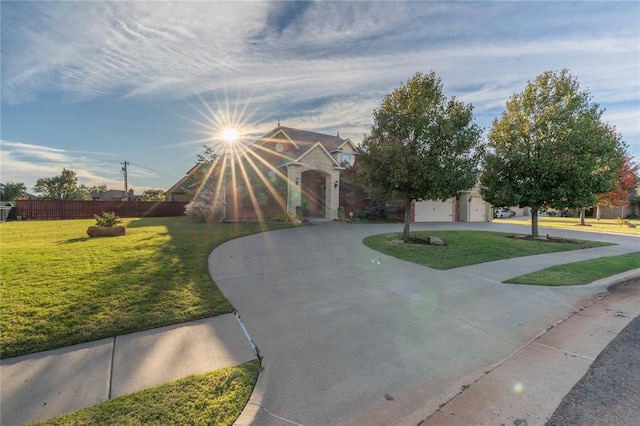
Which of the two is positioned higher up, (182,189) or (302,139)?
(302,139)

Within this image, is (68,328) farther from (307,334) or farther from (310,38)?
(310,38)

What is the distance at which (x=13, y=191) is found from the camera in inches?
1556

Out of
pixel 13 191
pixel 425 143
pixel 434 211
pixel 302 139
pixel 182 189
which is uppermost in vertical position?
pixel 302 139

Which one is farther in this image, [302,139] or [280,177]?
[302,139]

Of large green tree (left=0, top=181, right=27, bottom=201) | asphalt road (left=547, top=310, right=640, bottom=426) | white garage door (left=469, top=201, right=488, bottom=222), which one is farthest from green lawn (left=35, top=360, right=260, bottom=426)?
large green tree (left=0, top=181, right=27, bottom=201)

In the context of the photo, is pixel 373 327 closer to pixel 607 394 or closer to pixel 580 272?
pixel 607 394

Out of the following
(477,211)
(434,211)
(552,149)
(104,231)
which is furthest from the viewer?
(477,211)

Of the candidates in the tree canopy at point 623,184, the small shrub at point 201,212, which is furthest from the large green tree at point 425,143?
Answer: the tree canopy at point 623,184

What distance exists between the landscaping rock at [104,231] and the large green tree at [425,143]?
9.68m

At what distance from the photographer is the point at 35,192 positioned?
143 ft

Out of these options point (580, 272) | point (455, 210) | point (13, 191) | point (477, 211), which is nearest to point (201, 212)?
point (580, 272)

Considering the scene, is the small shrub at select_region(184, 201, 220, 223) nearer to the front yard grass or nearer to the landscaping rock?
the landscaping rock

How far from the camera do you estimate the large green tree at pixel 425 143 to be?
10.1 metres

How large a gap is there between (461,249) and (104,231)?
40.8 feet
